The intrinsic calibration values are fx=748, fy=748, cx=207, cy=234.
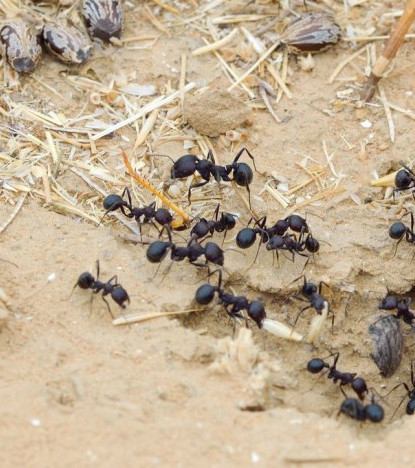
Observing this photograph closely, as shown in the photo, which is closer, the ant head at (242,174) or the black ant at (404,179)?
the ant head at (242,174)

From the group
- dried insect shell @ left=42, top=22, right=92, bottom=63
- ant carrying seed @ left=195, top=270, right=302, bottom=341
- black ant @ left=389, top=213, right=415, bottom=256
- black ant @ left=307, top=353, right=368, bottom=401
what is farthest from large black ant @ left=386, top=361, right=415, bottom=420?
dried insect shell @ left=42, top=22, right=92, bottom=63

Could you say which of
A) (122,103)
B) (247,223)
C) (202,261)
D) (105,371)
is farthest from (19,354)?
(122,103)

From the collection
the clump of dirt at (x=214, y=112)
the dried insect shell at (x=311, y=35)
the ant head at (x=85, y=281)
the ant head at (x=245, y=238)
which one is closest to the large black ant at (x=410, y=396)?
the ant head at (x=245, y=238)

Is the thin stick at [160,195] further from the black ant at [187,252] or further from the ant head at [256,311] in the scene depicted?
the ant head at [256,311]

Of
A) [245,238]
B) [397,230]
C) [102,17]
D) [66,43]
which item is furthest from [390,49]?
[66,43]

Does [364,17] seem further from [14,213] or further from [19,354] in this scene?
[19,354]

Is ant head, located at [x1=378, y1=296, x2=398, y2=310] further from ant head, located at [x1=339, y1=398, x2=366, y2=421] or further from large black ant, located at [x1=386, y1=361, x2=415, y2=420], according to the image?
ant head, located at [x1=339, y1=398, x2=366, y2=421]

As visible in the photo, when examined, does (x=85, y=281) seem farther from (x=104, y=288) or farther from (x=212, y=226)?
(x=212, y=226)
